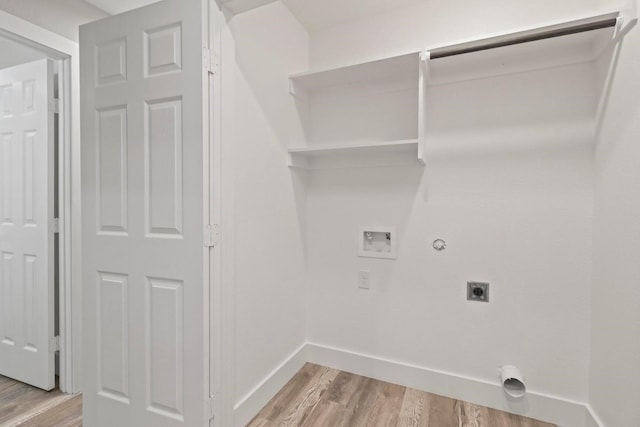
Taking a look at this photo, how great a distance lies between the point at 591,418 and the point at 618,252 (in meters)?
0.91

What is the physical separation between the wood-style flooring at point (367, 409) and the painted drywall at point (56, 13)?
2.65 m

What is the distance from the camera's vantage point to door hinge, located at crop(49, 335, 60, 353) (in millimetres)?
2064


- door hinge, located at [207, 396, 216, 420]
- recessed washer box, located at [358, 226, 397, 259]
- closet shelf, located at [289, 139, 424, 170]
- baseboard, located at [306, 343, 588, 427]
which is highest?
closet shelf, located at [289, 139, 424, 170]

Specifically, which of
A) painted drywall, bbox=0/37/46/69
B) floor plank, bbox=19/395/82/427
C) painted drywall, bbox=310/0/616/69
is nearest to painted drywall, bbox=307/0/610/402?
painted drywall, bbox=310/0/616/69

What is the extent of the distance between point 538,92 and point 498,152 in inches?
15.0

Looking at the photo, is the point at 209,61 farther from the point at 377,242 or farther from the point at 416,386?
the point at 416,386

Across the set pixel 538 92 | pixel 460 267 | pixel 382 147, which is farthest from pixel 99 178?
pixel 538 92

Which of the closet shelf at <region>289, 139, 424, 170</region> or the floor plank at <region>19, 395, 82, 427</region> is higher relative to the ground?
the closet shelf at <region>289, 139, 424, 170</region>

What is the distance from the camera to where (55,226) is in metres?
2.07

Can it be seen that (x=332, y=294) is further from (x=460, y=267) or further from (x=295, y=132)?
(x=295, y=132)

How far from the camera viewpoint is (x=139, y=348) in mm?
1519

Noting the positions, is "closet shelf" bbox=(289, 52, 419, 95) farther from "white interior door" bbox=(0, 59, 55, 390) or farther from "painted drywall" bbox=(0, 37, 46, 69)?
"painted drywall" bbox=(0, 37, 46, 69)

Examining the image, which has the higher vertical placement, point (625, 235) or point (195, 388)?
point (625, 235)

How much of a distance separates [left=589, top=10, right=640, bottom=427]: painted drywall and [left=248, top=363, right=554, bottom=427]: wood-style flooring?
517 millimetres
